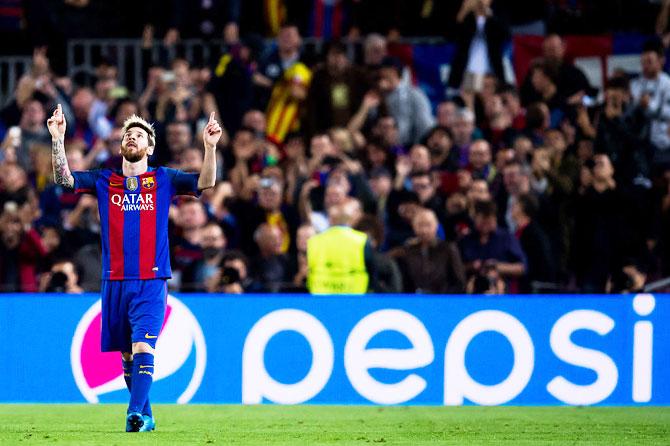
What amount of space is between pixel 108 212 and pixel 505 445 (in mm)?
3008

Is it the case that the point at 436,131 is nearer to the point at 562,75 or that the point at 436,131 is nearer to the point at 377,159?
the point at 377,159

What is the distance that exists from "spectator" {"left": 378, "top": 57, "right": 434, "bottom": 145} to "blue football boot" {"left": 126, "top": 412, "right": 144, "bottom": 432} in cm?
798

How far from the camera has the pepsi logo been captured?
1245 cm

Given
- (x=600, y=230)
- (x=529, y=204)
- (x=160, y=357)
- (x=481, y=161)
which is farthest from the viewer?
(x=481, y=161)

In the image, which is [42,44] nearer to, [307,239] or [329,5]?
[329,5]

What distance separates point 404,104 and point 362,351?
515 cm

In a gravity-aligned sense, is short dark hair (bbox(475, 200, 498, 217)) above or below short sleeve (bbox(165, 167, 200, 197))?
below

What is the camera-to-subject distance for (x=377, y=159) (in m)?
16.2

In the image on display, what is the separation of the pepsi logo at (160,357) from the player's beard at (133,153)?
2931 mm

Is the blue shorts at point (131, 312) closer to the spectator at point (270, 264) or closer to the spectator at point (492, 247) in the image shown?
the spectator at point (270, 264)

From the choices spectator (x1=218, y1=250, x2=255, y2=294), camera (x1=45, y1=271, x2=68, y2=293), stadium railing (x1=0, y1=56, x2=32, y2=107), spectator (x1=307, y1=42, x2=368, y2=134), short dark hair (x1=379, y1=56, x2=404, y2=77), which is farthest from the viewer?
stadium railing (x1=0, y1=56, x2=32, y2=107)

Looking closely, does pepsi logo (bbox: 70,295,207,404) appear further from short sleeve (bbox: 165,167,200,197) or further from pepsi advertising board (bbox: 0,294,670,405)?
short sleeve (bbox: 165,167,200,197)

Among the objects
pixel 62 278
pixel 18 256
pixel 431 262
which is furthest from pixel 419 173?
pixel 18 256

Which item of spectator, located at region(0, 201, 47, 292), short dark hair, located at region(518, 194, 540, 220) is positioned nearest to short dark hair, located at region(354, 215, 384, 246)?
short dark hair, located at region(518, 194, 540, 220)
